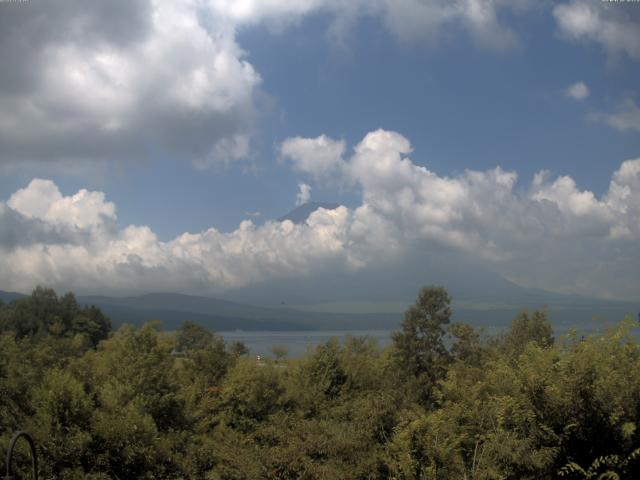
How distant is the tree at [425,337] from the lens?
4712 cm

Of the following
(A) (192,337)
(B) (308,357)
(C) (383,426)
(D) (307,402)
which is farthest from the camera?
(A) (192,337)

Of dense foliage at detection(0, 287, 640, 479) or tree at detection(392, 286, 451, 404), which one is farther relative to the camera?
tree at detection(392, 286, 451, 404)

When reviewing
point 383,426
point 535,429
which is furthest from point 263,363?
point 535,429

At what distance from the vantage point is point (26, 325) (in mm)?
98688

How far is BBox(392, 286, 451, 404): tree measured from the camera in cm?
4712

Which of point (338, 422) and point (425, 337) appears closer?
point (338, 422)

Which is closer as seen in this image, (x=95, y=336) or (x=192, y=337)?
(x=192, y=337)

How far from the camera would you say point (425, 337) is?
1895 inches

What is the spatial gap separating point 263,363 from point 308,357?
13.0 ft

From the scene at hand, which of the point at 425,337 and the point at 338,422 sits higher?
the point at 425,337

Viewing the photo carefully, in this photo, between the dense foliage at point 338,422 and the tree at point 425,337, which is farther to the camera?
the tree at point 425,337

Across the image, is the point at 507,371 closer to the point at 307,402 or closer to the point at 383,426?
the point at 383,426

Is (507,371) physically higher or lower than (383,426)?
higher

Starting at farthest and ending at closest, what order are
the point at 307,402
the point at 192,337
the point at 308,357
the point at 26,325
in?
the point at 26,325 → the point at 192,337 → the point at 308,357 → the point at 307,402
